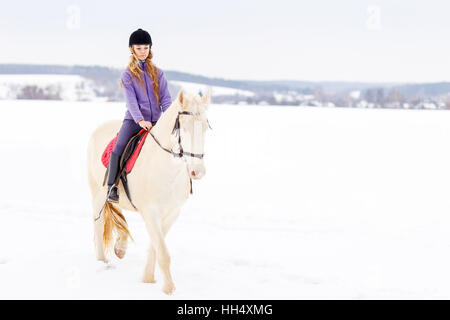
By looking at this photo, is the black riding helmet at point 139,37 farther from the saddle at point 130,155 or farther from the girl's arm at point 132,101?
the saddle at point 130,155

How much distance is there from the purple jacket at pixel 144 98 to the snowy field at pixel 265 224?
1.78m

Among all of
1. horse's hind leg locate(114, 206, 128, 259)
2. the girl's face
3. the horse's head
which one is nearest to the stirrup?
horse's hind leg locate(114, 206, 128, 259)

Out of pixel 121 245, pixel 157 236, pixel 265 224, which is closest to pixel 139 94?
pixel 157 236

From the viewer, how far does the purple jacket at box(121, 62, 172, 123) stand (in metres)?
4.71

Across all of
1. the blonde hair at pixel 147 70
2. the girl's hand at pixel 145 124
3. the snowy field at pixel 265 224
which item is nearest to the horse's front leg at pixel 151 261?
the snowy field at pixel 265 224

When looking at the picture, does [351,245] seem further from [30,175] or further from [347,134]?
[347,134]

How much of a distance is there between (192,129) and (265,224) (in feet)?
13.2

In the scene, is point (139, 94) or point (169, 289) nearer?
point (169, 289)

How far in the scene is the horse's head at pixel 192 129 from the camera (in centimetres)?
388

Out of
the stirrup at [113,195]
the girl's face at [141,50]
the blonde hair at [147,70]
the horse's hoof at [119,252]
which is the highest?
the girl's face at [141,50]

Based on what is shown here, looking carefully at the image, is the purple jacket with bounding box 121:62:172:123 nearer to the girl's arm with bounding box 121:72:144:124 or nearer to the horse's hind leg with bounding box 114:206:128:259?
the girl's arm with bounding box 121:72:144:124

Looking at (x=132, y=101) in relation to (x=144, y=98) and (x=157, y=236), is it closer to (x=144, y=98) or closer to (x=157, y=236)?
(x=144, y=98)

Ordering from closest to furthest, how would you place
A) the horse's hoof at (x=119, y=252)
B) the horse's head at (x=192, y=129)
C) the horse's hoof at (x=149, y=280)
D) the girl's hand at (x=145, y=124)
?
1. the horse's head at (x=192, y=129)
2. the girl's hand at (x=145, y=124)
3. the horse's hoof at (x=149, y=280)
4. the horse's hoof at (x=119, y=252)

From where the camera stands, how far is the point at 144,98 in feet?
15.9
